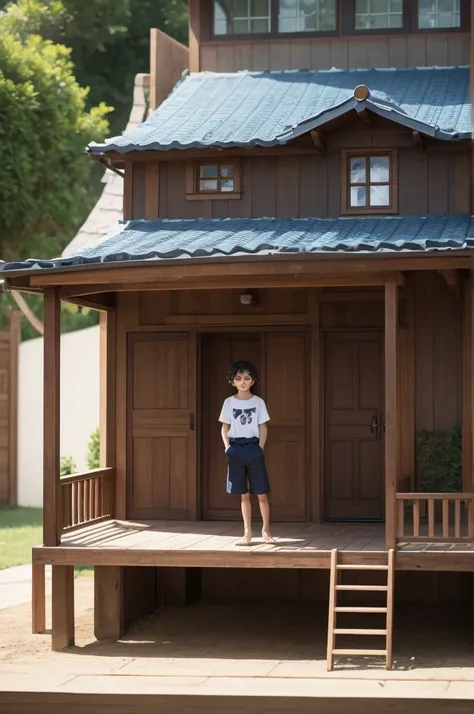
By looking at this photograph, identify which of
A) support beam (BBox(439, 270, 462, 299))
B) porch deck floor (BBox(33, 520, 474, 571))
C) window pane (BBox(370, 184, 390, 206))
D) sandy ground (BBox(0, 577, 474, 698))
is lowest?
sandy ground (BBox(0, 577, 474, 698))

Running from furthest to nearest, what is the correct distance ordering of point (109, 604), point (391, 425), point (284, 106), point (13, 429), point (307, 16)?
1. point (13, 429)
2. point (307, 16)
3. point (284, 106)
4. point (109, 604)
5. point (391, 425)

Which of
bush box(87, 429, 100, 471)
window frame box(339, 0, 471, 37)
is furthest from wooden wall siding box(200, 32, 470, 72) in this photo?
bush box(87, 429, 100, 471)

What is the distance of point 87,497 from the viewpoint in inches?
517

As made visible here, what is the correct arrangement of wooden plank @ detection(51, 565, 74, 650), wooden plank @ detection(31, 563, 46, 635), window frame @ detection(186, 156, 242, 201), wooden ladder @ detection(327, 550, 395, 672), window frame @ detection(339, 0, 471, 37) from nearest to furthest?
wooden ladder @ detection(327, 550, 395, 672) < wooden plank @ detection(51, 565, 74, 650) < wooden plank @ detection(31, 563, 46, 635) < window frame @ detection(186, 156, 242, 201) < window frame @ detection(339, 0, 471, 37)

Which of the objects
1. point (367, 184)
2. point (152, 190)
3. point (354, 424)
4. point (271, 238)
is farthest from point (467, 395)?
point (152, 190)

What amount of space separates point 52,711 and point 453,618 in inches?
364

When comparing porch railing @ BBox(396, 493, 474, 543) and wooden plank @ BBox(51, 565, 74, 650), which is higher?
porch railing @ BBox(396, 493, 474, 543)

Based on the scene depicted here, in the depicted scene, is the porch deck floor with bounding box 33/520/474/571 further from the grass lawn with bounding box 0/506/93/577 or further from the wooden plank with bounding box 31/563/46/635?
the grass lawn with bounding box 0/506/93/577

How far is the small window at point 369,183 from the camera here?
13.7 metres

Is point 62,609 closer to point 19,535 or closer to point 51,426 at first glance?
point 51,426

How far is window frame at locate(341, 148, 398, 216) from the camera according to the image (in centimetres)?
1368

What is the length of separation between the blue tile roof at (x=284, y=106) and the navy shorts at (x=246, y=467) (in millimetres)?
3414

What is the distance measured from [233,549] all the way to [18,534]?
8.67 m

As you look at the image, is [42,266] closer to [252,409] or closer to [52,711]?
[252,409]
